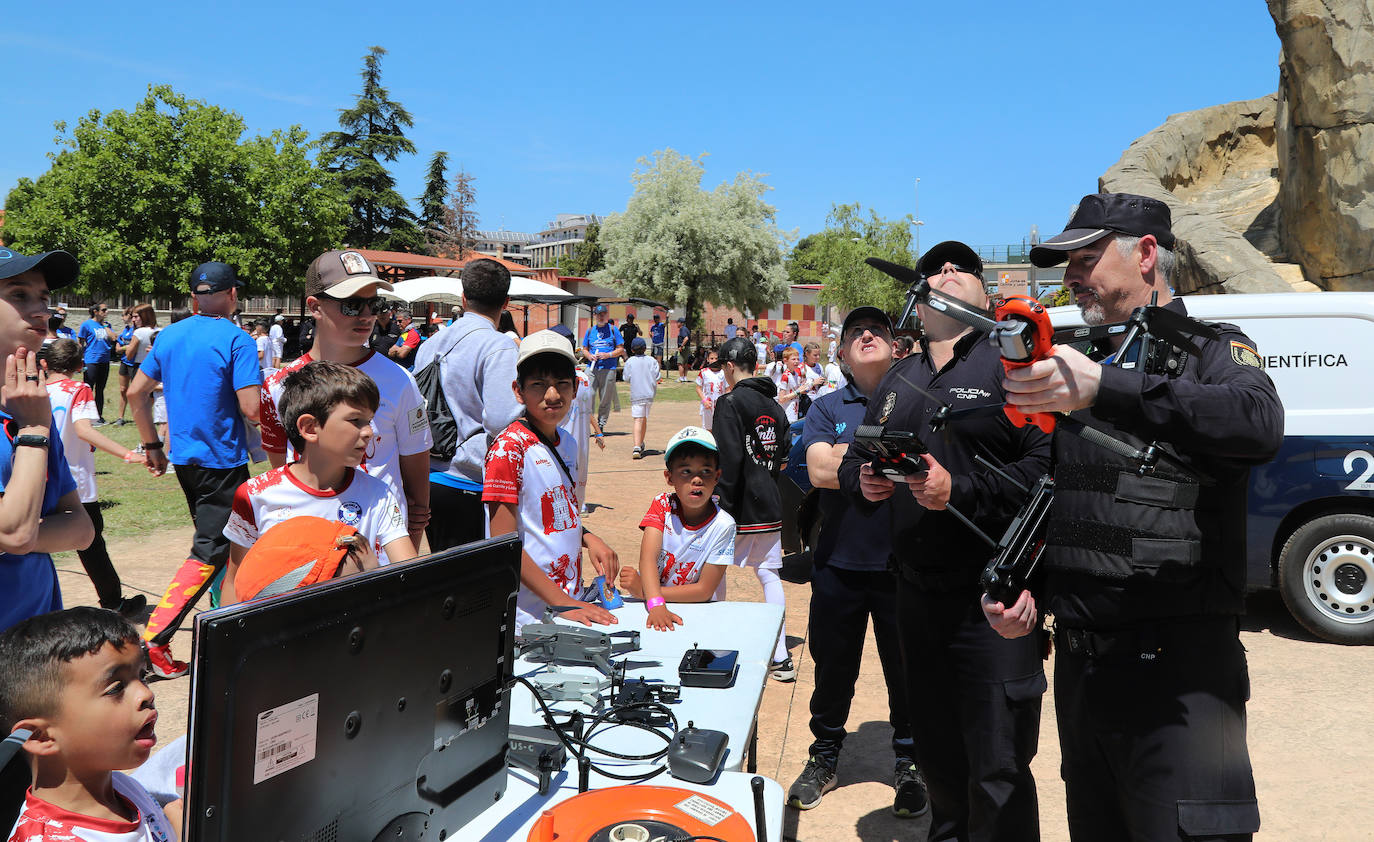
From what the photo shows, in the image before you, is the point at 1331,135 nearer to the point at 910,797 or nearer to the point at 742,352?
the point at 742,352

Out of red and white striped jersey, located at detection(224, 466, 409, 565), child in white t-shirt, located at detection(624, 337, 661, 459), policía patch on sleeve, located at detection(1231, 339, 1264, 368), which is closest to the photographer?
policía patch on sleeve, located at detection(1231, 339, 1264, 368)

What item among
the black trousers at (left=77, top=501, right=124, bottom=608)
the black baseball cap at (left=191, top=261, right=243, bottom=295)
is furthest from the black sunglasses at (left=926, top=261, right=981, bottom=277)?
the black trousers at (left=77, top=501, right=124, bottom=608)

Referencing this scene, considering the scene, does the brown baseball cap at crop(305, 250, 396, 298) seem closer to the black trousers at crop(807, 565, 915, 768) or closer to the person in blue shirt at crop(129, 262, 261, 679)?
the person in blue shirt at crop(129, 262, 261, 679)

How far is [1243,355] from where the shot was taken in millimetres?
2291

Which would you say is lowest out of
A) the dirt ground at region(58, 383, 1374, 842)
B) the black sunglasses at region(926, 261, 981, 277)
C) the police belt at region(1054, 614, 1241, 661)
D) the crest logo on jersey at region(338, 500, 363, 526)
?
the dirt ground at region(58, 383, 1374, 842)

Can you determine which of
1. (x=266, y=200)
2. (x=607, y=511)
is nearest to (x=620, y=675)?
(x=607, y=511)

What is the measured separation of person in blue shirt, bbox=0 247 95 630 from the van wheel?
683 cm

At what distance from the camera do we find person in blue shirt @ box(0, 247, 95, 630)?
2.54m

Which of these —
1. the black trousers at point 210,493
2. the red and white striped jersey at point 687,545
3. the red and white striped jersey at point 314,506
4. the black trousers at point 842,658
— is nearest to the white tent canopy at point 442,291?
the black trousers at point 210,493

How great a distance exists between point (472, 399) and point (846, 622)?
233 centimetres

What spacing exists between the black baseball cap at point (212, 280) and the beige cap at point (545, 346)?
8.52 feet

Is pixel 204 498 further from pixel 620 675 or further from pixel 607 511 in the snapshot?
pixel 607 511

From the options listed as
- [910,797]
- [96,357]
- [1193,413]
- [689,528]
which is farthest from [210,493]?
[96,357]

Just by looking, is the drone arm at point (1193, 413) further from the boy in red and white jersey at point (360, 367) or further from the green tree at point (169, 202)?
the green tree at point (169, 202)
